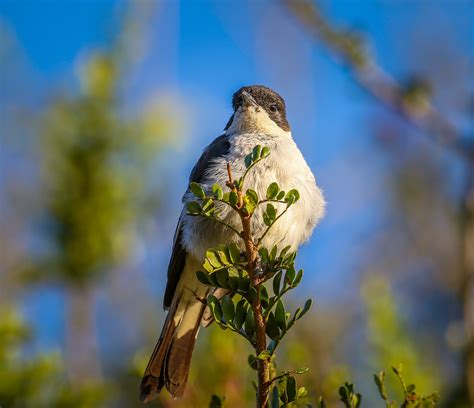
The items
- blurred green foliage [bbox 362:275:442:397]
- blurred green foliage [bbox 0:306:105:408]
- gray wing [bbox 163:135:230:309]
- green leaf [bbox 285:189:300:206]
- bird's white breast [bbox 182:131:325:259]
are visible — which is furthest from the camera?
gray wing [bbox 163:135:230:309]

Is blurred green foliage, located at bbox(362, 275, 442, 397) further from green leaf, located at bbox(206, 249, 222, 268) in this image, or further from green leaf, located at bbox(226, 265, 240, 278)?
green leaf, located at bbox(206, 249, 222, 268)

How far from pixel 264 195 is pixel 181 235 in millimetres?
601

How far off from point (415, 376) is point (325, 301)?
4533 millimetres

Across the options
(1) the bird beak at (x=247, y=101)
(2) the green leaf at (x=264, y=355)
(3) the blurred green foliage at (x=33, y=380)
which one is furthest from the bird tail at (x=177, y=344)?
(1) the bird beak at (x=247, y=101)

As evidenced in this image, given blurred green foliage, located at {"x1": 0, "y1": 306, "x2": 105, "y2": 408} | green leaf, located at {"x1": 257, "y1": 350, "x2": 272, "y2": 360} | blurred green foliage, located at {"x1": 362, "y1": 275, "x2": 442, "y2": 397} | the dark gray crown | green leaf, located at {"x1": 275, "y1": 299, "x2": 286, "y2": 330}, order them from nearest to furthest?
green leaf, located at {"x1": 257, "y1": 350, "x2": 272, "y2": 360} → green leaf, located at {"x1": 275, "y1": 299, "x2": 286, "y2": 330} → blurred green foliage, located at {"x1": 362, "y1": 275, "x2": 442, "y2": 397} → blurred green foliage, located at {"x1": 0, "y1": 306, "x2": 105, "y2": 408} → the dark gray crown

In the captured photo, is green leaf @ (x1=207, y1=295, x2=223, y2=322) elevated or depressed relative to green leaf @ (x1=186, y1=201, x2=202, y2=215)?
depressed

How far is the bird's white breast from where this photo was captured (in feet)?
11.0

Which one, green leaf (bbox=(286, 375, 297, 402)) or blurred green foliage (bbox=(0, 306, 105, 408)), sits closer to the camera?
green leaf (bbox=(286, 375, 297, 402))

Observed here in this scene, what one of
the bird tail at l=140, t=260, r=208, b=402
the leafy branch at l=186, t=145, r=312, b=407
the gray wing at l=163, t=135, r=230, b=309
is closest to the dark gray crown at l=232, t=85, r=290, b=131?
the gray wing at l=163, t=135, r=230, b=309

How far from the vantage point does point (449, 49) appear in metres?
11.4

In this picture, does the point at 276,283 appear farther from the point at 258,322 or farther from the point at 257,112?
the point at 257,112

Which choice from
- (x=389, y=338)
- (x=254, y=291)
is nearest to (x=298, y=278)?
(x=254, y=291)

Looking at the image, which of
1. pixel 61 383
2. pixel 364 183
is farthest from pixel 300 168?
pixel 364 183

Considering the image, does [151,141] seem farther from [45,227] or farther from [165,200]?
[45,227]
